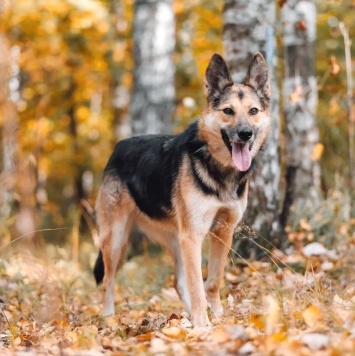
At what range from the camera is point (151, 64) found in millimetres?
10445

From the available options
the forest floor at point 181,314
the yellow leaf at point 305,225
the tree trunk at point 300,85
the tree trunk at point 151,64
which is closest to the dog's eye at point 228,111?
the forest floor at point 181,314

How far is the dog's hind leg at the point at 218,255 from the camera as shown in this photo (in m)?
5.40

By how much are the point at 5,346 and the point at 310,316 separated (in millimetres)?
2072

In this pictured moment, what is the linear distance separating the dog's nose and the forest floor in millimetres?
1043

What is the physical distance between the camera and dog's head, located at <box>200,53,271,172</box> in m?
5.18

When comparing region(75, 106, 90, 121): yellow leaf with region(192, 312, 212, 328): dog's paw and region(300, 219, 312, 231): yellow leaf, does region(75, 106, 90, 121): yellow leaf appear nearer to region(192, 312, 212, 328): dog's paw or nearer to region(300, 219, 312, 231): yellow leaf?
region(300, 219, 312, 231): yellow leaf

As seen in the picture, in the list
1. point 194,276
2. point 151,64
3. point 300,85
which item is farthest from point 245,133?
point 151,64

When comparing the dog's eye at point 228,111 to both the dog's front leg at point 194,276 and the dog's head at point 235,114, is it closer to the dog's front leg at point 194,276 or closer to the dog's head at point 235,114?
the dog's head at point 235,114

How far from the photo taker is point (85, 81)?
19953 mm

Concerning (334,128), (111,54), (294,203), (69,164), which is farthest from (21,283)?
(69,164)

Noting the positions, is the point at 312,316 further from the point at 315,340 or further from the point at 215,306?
the point at 215,306

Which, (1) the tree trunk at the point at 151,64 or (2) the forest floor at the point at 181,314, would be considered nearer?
(2) the forest floor at the point at 181,314

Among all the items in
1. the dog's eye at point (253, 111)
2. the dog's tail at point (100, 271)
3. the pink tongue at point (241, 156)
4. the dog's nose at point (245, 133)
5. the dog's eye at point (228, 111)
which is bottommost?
the dog's tail at point (100, 271)

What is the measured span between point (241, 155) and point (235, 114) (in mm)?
346
